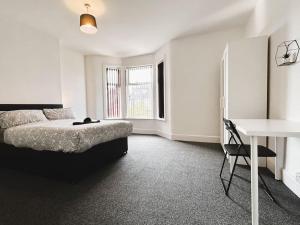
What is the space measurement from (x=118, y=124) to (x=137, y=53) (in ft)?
10.4

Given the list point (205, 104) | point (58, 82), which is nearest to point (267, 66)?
point (205, 104)

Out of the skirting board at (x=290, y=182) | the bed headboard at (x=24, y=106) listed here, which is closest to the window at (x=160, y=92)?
the bed headboard at (x=24, y=106)

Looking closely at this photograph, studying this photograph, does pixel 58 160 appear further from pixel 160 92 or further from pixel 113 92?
pixel 113 92

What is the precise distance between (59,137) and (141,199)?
1.25 metres

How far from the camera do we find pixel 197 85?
13.7 ft

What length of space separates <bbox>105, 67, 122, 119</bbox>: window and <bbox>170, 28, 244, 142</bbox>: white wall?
2146 mm

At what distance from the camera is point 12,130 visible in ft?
8.39

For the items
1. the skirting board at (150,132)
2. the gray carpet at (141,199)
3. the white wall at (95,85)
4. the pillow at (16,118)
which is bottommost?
the gray carpet at (141,199)

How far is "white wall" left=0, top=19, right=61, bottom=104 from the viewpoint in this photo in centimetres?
318

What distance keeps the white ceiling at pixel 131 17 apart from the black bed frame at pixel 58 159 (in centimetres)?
176

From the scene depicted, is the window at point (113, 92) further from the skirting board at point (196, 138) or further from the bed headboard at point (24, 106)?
the skirting board at point (196, 138)

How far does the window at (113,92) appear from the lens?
5.71 m

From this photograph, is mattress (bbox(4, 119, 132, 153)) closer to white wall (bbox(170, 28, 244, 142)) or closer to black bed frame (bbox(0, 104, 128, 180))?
black bed frame (bbox(0, 104, 128, 180))

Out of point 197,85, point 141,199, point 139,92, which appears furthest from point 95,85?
point 141,199
